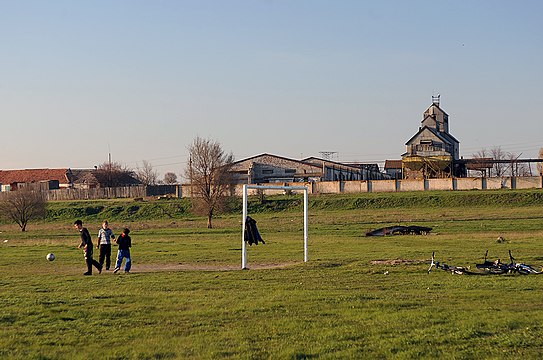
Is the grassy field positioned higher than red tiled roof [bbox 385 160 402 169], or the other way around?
red tiled roof [bbox 385 160 402 169]

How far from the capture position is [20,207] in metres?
66.6

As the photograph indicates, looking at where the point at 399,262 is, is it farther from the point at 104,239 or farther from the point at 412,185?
the point at 412,185

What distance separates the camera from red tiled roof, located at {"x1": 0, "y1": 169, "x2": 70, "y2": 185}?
13150 centimetres

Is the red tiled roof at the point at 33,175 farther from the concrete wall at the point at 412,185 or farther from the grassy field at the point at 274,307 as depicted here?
the grassy field at the point at 274,307

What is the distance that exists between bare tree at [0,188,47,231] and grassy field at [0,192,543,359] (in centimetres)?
3382

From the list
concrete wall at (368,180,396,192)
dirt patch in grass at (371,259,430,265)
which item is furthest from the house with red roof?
dirt patch in grass at (371,259,430,265)

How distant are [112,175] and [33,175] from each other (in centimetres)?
1721

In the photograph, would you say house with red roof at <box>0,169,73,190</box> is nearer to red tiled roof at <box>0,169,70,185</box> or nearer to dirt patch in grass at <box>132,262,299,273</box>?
red tiled roof at <box>0,169,70,185</box>

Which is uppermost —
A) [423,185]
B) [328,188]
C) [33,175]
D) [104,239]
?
[33,175]

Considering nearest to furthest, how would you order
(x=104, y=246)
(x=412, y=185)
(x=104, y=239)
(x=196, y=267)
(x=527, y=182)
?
(x=104, y=239) < (x=104, y=246) < (x=196, y=267) < (x=527, y=182) < (x=412, y=185)

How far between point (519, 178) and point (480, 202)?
47.3 feet

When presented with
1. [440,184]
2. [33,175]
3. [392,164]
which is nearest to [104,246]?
[440,184]

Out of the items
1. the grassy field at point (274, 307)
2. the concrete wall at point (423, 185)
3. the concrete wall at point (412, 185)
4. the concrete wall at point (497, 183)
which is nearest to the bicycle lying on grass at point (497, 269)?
the grassy field at point (274, 307)

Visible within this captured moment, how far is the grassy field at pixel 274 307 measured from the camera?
11242 millimetres
